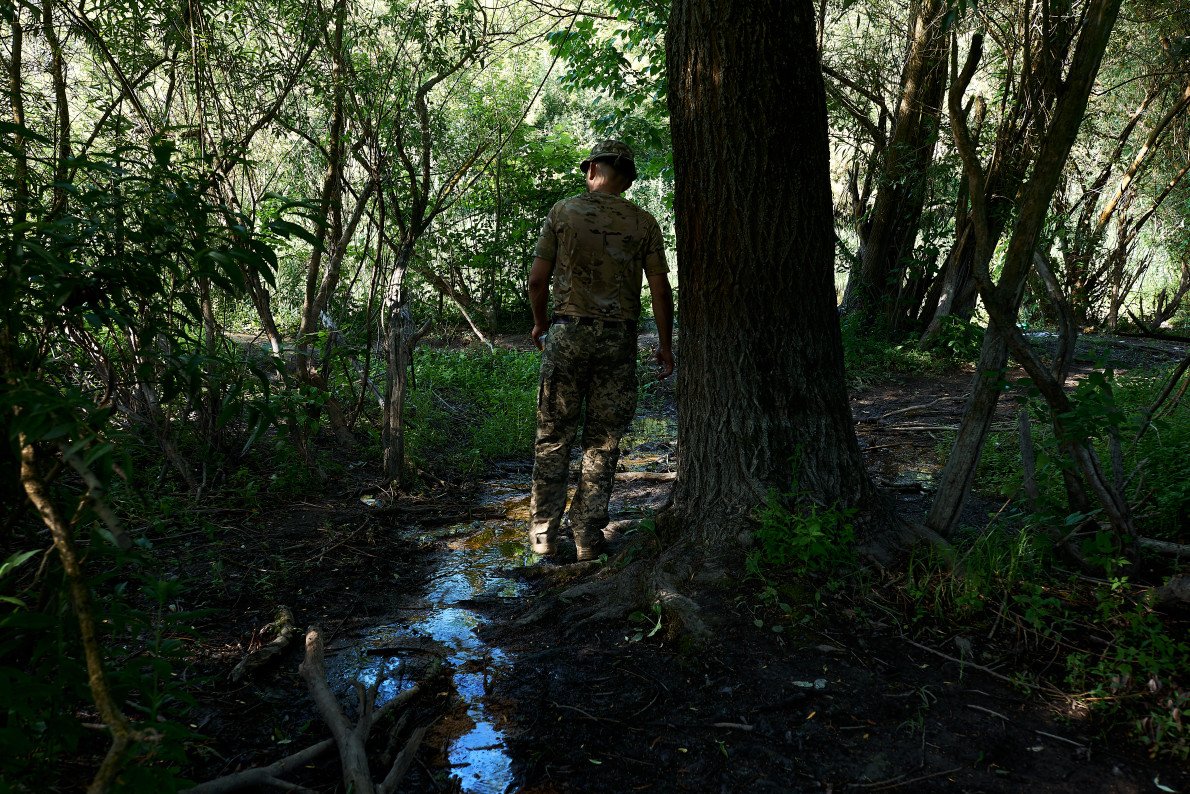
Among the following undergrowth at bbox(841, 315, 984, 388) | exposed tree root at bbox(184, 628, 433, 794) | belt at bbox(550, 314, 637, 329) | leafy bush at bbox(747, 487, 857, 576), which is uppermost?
belt at bbox(550, 314, 637, 329)

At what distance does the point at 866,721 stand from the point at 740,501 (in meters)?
1.20

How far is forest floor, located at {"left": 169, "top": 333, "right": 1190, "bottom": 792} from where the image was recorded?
93.4 inches

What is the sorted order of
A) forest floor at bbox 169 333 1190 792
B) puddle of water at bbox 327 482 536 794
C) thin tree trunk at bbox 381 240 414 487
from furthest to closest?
thin tree trunk at bbox 381 240 414 487
puddle of water at bbox 327 482 536 794
forest floor at bbox 169 333 1190 792

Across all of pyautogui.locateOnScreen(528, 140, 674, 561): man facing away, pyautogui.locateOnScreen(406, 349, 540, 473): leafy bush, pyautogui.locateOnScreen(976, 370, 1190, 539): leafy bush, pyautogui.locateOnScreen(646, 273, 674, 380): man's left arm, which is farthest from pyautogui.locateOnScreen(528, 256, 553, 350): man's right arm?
pyautogui.locateOnScreen(976, 370, 1190, 539): leafy bush

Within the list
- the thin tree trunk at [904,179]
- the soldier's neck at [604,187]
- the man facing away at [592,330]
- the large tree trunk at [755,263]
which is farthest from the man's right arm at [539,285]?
the thin tree trunk at [904,179]

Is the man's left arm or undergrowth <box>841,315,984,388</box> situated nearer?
the man's left arm

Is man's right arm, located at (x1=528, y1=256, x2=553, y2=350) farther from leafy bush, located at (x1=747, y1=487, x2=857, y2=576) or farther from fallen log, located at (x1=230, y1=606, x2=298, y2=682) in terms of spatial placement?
fallen log, located at (x1=230, y1=606, x2=298, y2=682)

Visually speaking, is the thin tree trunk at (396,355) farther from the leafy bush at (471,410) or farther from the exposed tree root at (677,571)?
the exposed tree root at (677,571)

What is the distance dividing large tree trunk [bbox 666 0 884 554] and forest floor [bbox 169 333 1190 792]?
57cm

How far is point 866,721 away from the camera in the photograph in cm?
254

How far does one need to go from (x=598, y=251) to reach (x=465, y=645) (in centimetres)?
229

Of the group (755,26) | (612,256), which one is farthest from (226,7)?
(755,26)

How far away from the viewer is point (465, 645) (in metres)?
3.51

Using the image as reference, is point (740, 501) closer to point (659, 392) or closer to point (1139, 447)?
point (1139, 447)
